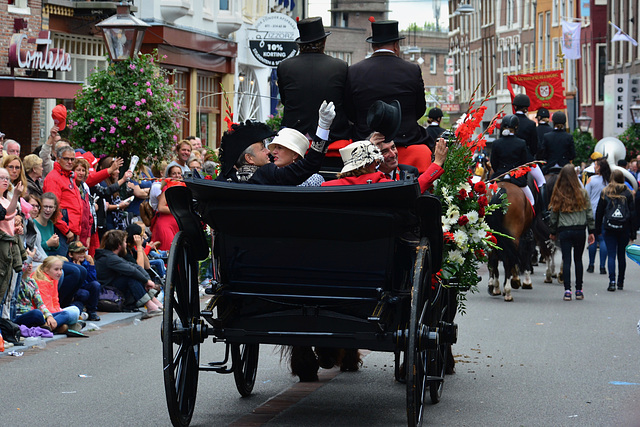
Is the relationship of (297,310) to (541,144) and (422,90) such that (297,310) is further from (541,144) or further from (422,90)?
(541,144)

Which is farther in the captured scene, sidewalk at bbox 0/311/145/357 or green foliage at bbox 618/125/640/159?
green foliage at bbox 618/125/640/159

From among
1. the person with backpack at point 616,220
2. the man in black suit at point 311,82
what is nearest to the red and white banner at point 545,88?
the person with backpack at point 616,220

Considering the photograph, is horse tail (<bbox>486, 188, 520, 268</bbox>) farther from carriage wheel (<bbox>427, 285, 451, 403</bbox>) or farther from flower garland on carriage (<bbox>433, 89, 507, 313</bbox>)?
carriage wheel (<bbox>427, 285, 451, 403</bbox>)

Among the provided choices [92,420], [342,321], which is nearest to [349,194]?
[342,321]

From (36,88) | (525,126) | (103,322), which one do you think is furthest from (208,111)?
(103,322)

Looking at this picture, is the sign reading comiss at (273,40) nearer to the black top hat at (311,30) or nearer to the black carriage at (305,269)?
the black top hat at (311,30)

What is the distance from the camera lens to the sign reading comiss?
2034 cm

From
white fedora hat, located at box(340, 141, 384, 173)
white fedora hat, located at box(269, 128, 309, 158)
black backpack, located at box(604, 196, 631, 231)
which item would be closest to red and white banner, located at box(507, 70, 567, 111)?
black backpack, located at box(604, 196, 631, 231)

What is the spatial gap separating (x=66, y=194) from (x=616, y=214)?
827 centimetres

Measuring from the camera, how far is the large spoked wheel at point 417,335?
6.57 m

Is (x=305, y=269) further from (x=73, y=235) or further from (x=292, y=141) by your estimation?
(x=73, y=235)

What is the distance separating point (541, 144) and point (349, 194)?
14.4 m

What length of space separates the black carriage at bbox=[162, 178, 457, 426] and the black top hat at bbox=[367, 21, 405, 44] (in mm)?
2315

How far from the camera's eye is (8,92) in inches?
798
